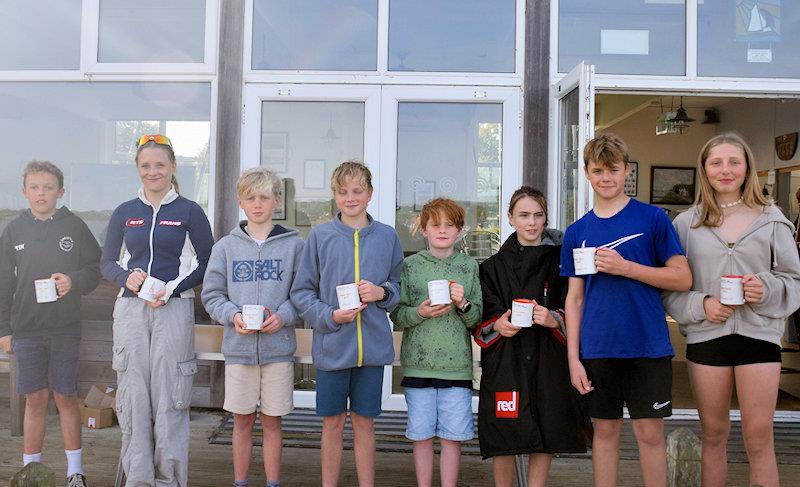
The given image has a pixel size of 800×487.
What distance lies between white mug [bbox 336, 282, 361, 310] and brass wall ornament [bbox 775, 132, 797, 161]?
713 cm

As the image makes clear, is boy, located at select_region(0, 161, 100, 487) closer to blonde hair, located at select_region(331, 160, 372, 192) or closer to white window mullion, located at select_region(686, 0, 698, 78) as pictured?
blonde hair, located at select_region(331, 160, 372, 192)

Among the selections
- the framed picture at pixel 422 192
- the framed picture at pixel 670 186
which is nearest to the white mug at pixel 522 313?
the framed picture at pixel 422 192

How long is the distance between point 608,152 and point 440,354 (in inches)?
43.3

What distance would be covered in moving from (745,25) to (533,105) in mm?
1539

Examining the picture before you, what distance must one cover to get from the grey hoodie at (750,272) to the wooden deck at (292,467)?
4.49 ft

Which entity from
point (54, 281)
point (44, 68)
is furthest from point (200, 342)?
point (44, 68)

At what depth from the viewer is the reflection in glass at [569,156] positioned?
4230 millimetres

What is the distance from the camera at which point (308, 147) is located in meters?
4.82

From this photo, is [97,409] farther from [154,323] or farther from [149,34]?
[149,34]

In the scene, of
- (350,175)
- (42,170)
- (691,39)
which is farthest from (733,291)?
(42,170)

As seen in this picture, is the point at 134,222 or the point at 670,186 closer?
the point at 134,222

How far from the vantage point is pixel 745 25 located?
4617mm

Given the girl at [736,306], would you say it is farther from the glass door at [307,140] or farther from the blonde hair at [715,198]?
the glass door at [307,140]

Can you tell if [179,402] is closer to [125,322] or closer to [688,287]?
[125,322]
